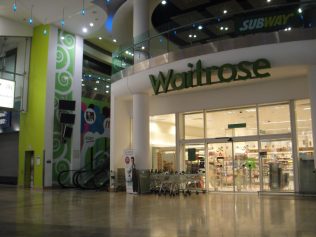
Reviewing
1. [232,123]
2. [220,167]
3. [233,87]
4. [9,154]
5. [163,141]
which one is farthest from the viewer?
[9,154]

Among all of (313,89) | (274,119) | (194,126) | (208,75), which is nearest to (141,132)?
(194,126)

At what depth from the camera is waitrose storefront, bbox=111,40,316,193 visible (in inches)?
435

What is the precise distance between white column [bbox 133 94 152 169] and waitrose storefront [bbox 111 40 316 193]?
0.13 ft

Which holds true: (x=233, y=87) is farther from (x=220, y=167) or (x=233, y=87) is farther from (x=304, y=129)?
(x=220, y=167)

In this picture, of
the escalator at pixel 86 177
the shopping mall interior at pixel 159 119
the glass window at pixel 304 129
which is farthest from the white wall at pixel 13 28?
the glass window at pixel 304 129

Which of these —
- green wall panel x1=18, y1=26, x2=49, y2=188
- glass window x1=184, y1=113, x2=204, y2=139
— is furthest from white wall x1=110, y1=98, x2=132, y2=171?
green wall panel x1=18, y1=26, x2=49, y2=188

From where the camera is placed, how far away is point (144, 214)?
767 cm

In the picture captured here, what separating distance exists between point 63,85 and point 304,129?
39.5 ft

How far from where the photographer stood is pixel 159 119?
1508 centimetres

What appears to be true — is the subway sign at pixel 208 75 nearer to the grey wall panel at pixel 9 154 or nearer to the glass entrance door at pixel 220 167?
the glass entrance door at pixel 220 167

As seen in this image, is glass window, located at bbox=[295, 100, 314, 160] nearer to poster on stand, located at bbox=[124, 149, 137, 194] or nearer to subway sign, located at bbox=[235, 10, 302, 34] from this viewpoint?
subway sign, located at bbox=[235, 10, 302, 34]

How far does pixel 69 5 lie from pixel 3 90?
5.19m

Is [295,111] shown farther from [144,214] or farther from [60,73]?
[60,73]

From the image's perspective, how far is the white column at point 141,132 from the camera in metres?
13.5
